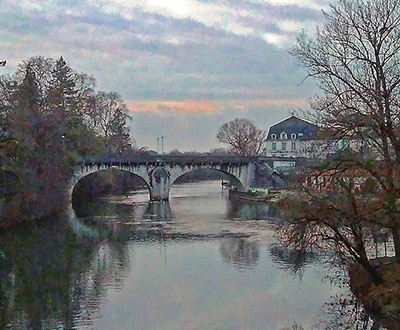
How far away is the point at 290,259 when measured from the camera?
26.2 meters

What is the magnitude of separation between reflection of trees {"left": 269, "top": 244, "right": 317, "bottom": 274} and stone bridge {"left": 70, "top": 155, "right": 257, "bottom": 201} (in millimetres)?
25725

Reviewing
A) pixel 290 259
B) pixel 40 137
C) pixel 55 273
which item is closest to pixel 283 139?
pixel 40 137

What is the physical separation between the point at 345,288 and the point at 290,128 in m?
60.6

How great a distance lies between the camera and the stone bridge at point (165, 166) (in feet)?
172

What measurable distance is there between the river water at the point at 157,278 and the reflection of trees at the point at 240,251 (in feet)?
0.14

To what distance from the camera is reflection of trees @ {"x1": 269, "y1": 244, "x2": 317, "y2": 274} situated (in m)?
23.6

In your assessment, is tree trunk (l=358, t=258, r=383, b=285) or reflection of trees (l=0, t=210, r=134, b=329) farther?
reflection of trees (l=0, t=210, r=134, b=329)

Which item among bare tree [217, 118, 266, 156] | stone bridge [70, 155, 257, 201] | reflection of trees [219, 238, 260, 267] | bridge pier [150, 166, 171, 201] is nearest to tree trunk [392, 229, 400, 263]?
reflection of trees [219, 238, 260, 267]

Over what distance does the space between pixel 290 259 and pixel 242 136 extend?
205 feet

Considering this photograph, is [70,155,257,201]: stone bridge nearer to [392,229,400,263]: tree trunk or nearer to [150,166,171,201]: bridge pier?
[150,166,171,201]: bridge pier

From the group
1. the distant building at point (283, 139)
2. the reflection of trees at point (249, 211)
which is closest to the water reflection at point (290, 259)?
the reflection of trees at point (249, 211)

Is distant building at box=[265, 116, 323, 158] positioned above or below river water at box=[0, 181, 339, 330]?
above

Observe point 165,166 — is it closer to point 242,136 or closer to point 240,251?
point 240,251

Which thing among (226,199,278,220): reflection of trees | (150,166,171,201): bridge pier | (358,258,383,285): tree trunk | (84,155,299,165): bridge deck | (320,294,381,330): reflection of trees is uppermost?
(84,155,299,165): bridge deck
